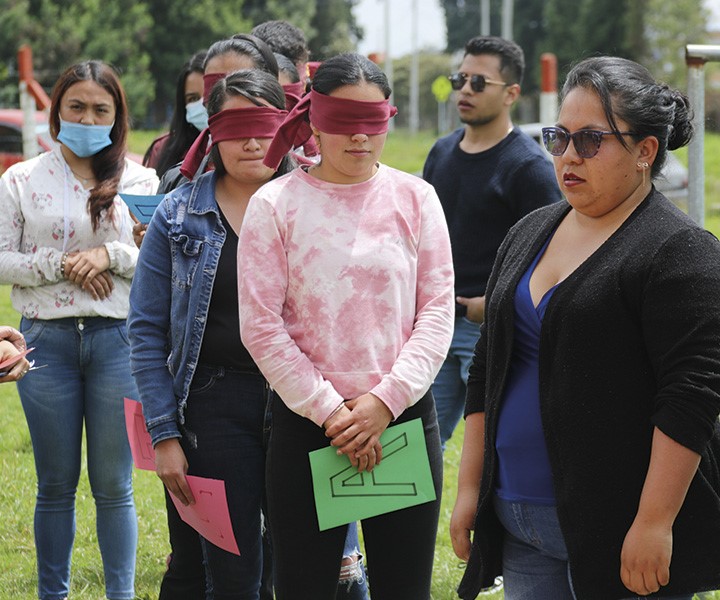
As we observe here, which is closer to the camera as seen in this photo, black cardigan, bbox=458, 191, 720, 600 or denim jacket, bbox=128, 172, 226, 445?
black cardigan, bbox=458, 191, 720, 600

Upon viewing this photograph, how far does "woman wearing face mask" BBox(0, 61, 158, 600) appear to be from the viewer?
14.5 ft

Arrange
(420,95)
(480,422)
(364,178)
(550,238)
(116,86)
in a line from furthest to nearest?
(420,95) → (116,86) → (364,178) → (480,422) → (550,238)

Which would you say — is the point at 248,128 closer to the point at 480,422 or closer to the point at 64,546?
the point at 480,422

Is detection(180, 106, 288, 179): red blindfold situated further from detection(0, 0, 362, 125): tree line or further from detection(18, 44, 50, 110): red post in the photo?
detection(0, 0, 362, 125): tree line

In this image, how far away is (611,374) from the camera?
8.40 feet

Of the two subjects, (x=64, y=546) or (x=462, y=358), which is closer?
(x=64, y=546)

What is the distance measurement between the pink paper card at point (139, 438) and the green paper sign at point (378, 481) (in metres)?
0.86

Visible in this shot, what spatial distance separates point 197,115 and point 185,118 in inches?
4.7

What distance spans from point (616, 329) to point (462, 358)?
2.74 meters

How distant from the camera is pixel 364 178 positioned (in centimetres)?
331

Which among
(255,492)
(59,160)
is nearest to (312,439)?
(255,492)

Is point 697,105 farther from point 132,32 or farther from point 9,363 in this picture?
point 132,32

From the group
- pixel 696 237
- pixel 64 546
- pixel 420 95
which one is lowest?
pixel 420 95

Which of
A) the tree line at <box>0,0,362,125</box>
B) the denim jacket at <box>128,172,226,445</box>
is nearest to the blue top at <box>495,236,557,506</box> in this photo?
the denim jacket at <box>128,172,226,445</box>
